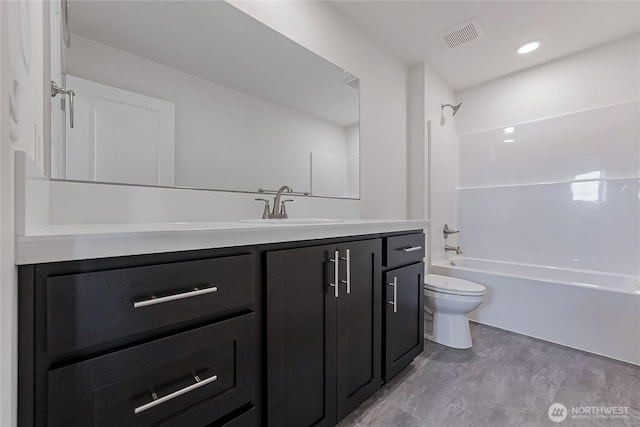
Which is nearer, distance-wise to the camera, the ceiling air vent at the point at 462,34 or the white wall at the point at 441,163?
the ceiling air vent at the point at 462,34

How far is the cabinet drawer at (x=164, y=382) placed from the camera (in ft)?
1.74

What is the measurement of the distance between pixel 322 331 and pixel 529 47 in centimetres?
278

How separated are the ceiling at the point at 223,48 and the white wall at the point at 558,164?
184cm

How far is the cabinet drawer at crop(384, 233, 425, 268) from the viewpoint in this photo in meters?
1.40

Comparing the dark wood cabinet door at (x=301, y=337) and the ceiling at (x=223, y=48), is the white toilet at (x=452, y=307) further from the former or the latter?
the ceiling at (x=223, y=48)

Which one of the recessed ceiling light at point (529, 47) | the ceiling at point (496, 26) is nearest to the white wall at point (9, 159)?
the ceiling at point (496, 26)

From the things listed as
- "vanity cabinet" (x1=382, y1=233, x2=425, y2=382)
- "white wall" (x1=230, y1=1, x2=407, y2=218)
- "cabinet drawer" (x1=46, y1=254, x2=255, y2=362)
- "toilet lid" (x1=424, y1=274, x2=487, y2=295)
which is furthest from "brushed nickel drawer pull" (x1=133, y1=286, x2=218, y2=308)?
"toilet lid" (x1=424, y1=274, x2=487, y2=295)

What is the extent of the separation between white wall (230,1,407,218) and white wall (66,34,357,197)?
0.41m

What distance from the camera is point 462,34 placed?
2127 mm

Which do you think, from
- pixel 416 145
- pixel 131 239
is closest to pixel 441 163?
pixel 416 145

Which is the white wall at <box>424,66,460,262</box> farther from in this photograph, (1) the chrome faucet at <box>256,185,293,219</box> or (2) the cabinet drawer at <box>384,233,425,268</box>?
(1) the chrome faucet at <box>256,185,293,219</box>

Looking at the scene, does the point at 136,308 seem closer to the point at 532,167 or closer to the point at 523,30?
the point at 523,30

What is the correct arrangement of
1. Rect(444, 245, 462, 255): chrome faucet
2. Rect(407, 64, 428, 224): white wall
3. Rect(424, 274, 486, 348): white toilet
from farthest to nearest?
Rect(444, 245, 462, 255): chrome faucet < Rect(407, 64, 428, 224): white wall < Rect(424, 274, 486, 348): white toilet

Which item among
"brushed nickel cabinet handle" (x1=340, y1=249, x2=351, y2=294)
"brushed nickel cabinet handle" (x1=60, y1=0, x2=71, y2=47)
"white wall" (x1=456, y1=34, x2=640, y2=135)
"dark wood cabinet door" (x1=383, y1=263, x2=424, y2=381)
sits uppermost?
"white wall" (x1=456, y1=34, x2=640, y2=135)
